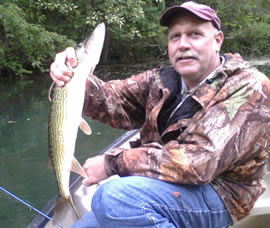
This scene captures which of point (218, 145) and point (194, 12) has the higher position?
point (194, 12)

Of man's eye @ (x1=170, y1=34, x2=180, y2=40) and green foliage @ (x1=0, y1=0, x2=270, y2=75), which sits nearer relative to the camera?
man's eye @ (x1=170, y1=34, x2=180, y2=40)

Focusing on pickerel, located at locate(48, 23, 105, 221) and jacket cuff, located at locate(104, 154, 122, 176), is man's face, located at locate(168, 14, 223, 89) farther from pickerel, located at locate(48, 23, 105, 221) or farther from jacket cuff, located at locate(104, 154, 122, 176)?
jacket cuff, located at locate(104, 154, 122, 176)

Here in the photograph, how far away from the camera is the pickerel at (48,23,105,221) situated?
6.93 feet

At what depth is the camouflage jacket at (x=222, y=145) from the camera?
1.74m

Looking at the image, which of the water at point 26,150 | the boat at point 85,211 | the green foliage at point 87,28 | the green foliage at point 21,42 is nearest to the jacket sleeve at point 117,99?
the boat at point 85,211

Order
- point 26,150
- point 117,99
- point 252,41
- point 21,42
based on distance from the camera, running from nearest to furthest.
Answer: point 117,99 < point 26,150 < point 21,42 < point 252,41

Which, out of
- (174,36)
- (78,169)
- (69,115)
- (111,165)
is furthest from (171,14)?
(78,169)

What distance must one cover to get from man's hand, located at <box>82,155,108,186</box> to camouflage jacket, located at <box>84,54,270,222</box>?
0.04m

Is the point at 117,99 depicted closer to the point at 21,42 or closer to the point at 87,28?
the point at 21,42

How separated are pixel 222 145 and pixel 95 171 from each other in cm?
72

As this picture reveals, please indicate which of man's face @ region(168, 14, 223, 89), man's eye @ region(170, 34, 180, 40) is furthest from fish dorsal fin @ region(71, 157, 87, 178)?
man's eye @ region(170, 34, 180, 40)

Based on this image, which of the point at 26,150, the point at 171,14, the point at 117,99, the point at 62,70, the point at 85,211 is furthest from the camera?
the point at 26,150

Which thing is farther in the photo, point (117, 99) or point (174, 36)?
point (117, 99)

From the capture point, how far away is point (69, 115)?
2121 millimetres
